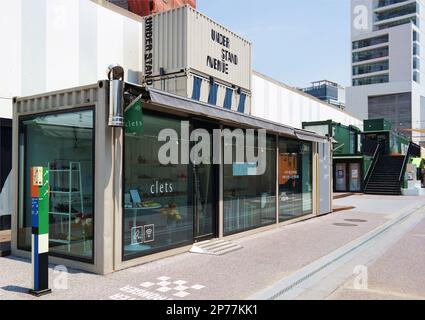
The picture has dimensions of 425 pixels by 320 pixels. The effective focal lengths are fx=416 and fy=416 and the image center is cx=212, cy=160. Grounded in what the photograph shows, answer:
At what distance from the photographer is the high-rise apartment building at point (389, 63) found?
8444 centimetres

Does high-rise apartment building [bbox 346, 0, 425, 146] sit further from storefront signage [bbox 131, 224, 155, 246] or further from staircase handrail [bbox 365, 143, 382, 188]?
storefront signage [bbox 131, 224, 155, 246]

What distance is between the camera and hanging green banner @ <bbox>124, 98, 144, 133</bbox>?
636 cm

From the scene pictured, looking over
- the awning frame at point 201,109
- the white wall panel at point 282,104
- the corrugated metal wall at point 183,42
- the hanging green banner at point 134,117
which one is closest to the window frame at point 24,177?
the hanging green banner at point 134,117

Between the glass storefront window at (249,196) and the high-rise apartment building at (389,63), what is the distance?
77.7m

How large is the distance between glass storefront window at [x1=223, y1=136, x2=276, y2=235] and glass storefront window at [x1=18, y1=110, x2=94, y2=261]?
3.48 meters

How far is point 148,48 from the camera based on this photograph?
1207cm

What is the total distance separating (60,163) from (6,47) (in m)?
3.59

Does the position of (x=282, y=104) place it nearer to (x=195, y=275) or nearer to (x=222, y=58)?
(x=222, y=58)

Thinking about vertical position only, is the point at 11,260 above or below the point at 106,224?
below

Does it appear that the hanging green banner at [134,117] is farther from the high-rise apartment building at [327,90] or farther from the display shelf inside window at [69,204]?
the high-rise apartment building at [327,90]

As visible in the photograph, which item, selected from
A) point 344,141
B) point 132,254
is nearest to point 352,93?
point 344,141

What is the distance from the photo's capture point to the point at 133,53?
12.4 metres

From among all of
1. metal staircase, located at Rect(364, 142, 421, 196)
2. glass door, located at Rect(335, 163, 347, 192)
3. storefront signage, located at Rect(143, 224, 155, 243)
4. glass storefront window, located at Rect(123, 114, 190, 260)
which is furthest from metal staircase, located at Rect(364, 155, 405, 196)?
storefront signage, located at Rect(143, 224, 155, 243)

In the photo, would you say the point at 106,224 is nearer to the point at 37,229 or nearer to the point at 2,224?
the point at 37,229
